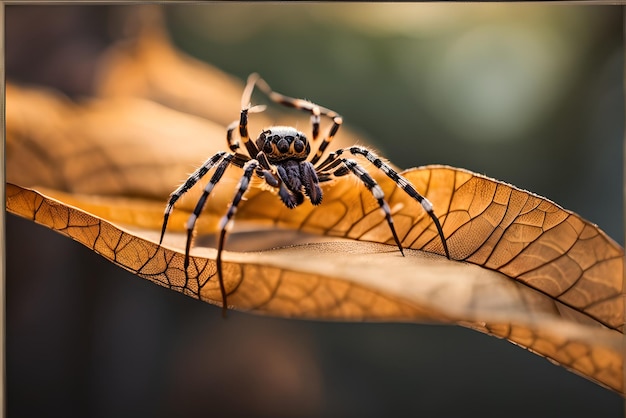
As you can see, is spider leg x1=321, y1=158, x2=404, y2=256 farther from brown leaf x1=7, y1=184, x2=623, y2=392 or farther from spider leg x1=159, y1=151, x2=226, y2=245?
spider leg x1=159, y1=151, x2=226, y2=245

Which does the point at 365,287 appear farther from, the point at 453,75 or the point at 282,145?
the point at 453,75

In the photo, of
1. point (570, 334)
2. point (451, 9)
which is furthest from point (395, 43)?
point (570, 334)

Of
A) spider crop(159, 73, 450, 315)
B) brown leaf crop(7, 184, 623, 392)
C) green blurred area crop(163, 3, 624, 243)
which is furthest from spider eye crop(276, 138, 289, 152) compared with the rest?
brown leaf crop(7, 184, 623, 392)

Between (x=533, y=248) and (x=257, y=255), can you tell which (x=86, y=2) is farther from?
(x=533, y=248)

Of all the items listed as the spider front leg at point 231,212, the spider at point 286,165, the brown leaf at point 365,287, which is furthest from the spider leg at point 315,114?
the brown leaf at point 365,287

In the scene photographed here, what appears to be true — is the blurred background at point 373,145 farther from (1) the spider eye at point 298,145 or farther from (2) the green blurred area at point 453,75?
(1) the spider eye at point 298,145

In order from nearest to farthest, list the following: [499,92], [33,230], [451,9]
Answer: [33,230]
[451,9]
[499,92]
